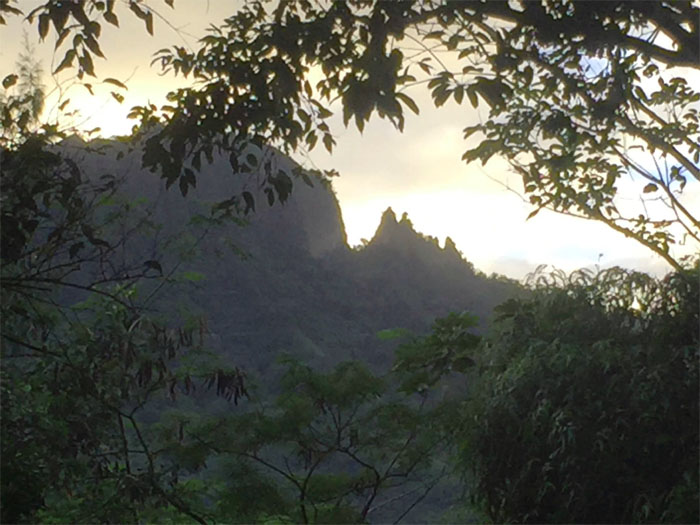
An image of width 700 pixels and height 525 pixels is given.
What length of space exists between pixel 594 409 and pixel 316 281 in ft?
193

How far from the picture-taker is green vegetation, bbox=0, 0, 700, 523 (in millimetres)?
3426

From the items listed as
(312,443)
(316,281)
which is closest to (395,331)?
(312,443)

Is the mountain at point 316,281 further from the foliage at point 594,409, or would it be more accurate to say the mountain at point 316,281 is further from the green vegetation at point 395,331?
the foliage at point 594,409

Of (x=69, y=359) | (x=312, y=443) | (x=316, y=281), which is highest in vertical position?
(x=316, y=281)

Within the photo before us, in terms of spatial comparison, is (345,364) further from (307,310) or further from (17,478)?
(307,310)

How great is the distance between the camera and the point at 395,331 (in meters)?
6.45

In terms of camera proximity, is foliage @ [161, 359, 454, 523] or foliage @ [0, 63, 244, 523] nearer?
foliage @ [0, 63, 244, 523]

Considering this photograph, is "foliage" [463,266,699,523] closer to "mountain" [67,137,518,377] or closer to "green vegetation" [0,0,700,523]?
"green vegetation" [0,0,700,523]

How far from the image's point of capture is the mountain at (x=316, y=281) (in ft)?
180

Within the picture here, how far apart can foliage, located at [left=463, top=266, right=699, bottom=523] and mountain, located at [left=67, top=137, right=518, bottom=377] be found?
43.5m

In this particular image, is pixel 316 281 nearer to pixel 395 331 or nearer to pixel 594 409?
pixel 395 331

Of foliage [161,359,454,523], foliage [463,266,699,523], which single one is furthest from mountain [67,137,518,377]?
foliage [463,266,699,523]

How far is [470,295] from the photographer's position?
214 feet

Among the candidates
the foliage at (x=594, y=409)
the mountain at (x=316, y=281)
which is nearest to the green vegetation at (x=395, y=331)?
the foliage at (x=594, y=409)
